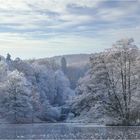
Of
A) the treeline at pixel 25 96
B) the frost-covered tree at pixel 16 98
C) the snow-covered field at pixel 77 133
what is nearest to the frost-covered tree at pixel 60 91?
the treeline at pixel 25 96

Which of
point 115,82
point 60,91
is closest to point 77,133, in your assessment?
point 115,82

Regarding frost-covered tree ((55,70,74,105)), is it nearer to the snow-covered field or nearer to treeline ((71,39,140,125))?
treeline ((71,39,140,125))

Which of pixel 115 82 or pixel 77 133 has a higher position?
pixel 115 82

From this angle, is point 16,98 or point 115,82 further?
point 16,98

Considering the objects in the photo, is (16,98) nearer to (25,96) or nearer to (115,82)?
(25,96)

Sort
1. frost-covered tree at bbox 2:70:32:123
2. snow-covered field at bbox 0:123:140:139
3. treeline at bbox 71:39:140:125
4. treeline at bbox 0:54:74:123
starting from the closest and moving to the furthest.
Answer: snow-covered field at bbox 0:123:140:139 → treeline at bbox 71:39:140:125 → frost-covered tree at bbox 2:70:32:123 → treeline at bbox 0:54:74:123

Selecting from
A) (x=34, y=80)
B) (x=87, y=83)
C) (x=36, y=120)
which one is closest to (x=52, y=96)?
(x=34, y=80)

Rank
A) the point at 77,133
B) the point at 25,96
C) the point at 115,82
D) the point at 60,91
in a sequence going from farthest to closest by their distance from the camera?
the point at 60,91, the point at 25,96, the point at 115,82, the point at 77,133

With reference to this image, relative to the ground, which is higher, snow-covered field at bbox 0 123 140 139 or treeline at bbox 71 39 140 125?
treeline at bbox 71 39 140 125

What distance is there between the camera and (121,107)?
71.1 m

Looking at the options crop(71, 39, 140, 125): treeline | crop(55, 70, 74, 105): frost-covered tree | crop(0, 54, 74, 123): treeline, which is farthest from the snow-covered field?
crop(55, 70, 74, 105): frost-covered tree

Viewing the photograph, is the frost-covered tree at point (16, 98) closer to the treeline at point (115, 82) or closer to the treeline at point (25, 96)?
the treeline at point (25, 96)

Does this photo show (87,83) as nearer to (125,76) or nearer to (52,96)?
(125,76)

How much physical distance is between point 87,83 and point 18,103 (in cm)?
3701
